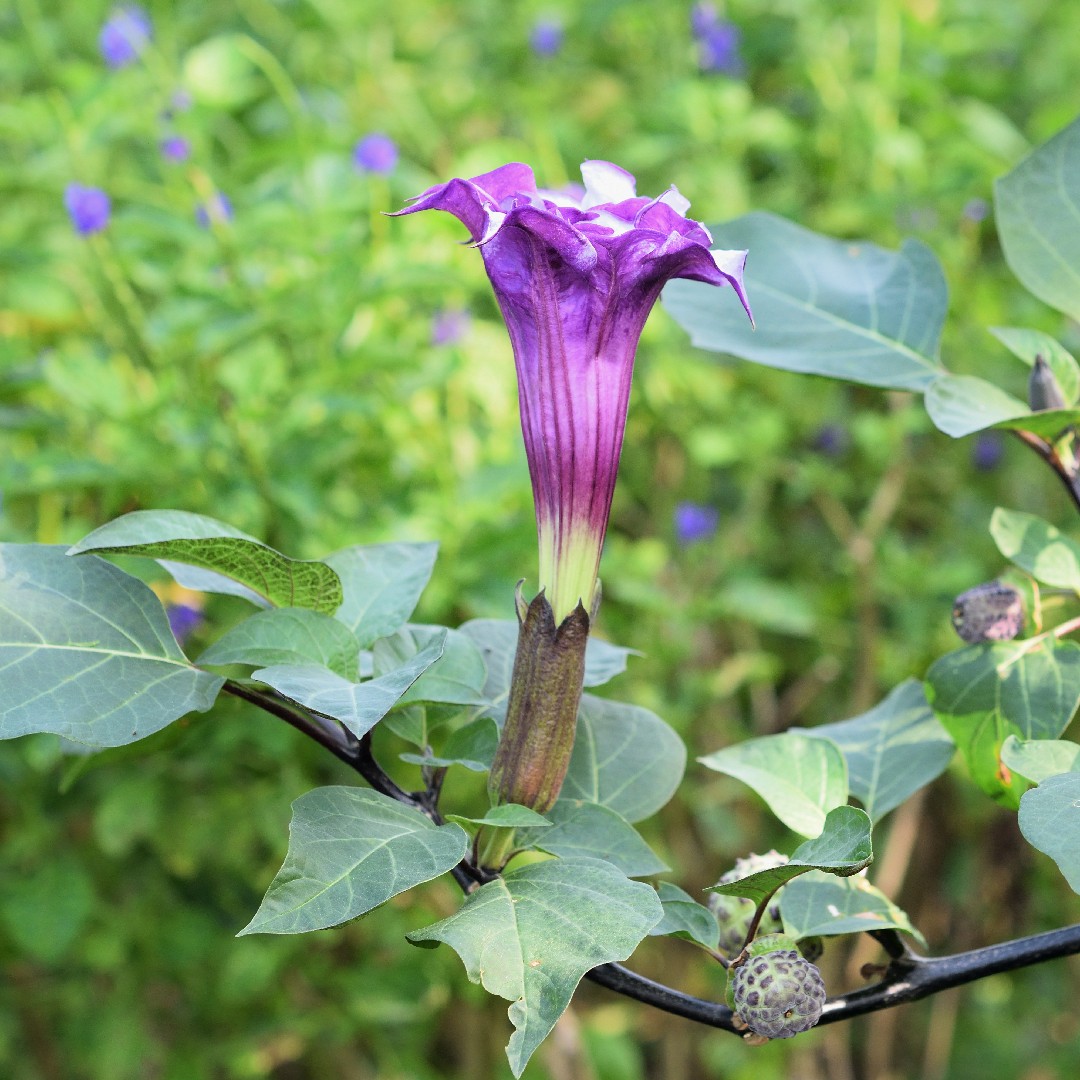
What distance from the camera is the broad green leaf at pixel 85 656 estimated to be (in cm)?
46

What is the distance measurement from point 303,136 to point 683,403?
1.91ft

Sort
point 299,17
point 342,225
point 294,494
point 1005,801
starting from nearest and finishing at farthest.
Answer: point 1005,801 → point 294,494 → point 342,225 → point 299,17

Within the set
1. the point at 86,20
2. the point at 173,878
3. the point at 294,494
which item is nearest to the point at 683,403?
the point at 294,494

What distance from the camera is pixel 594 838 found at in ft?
1.71

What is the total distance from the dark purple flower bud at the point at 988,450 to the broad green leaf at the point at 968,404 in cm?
117

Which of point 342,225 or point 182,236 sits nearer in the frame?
point 182,236

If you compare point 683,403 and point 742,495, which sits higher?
point 683,403

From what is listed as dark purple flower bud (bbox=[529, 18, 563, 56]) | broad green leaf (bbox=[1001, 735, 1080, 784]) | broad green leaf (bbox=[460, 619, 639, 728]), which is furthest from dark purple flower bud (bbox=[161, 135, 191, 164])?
broad green leaf (bbox=[1001, 735, 1080, 784])

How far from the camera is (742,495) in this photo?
178 centimetres

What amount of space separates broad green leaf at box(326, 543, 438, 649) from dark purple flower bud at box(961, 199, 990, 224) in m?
1.22

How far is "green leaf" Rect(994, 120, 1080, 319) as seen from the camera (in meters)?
0.64

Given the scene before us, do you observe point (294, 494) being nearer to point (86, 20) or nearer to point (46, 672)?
point (46, 672)

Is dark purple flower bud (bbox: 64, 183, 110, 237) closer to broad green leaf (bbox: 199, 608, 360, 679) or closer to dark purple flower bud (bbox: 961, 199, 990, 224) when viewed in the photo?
broad green leaf (bbox: 199, 608, 360, 679)

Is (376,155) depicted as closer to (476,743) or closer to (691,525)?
(691,525)
